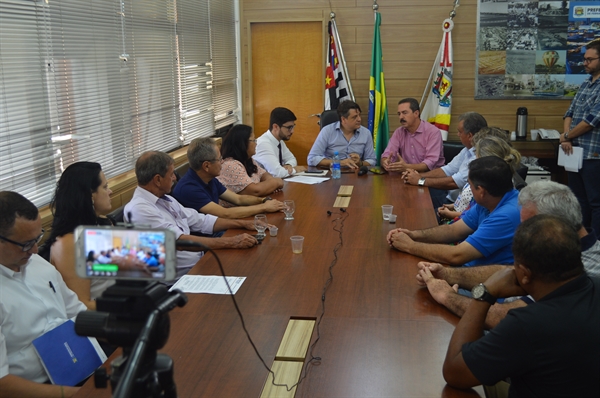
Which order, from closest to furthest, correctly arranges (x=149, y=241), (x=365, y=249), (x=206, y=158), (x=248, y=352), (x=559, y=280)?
(x=149, y=241)
(x=559, y=280)
(x=248, y=352)
(x=365, y=249)
(x=206, y=158)

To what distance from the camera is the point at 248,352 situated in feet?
6.84

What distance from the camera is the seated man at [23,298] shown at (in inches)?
85.4

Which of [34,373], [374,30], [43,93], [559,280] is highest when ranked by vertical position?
[374,30]

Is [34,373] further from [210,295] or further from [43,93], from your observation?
[43,93]

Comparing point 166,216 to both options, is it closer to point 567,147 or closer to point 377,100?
point 567,147

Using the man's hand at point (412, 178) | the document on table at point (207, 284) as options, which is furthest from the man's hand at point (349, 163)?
the document on table at point (207, 284)

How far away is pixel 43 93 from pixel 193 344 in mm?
2175

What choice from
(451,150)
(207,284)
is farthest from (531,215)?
(451,150)

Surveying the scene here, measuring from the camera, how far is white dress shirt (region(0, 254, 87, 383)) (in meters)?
2.17

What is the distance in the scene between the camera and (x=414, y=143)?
5781 millimetres

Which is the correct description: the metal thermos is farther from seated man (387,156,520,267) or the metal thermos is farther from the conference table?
seated man (387,156,520,267)

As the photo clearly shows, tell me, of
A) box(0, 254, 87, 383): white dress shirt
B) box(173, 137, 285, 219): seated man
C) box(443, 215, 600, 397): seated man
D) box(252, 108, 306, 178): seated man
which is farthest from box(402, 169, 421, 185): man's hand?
box(0, 254, 87, 383): white dress shirt

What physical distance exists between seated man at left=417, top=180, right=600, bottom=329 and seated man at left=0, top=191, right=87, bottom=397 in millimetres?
1441

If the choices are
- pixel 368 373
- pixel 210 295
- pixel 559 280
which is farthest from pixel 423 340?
pixel 210 295
